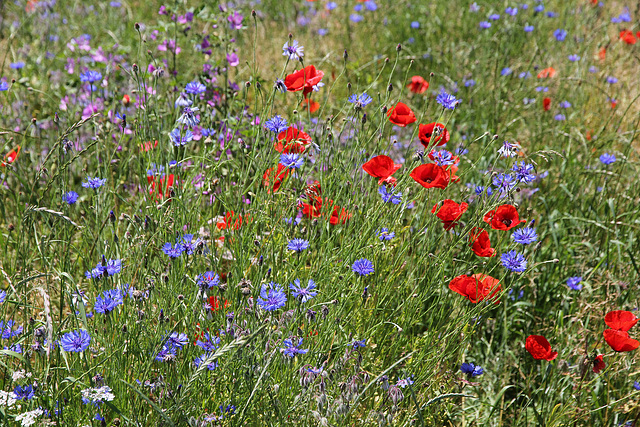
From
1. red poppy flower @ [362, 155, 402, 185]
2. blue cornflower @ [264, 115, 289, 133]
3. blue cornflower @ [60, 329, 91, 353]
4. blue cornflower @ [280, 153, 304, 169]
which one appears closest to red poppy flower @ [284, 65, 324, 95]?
blue cornflower @ [264, 115, 289, 133]

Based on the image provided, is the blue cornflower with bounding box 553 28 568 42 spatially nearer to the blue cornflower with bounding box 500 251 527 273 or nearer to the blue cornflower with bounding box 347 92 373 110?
the blue cornflower with bounding box 347 92 373 110

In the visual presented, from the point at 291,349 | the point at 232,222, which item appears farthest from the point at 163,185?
the point at 291,349

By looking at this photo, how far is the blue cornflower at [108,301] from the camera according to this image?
150cm

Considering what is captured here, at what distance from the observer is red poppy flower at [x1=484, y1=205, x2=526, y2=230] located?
1863 millimetres

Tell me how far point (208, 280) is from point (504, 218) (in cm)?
100

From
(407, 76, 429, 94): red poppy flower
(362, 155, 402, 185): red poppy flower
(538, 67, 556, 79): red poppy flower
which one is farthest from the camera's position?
(538, 67, 556, 79): red poppy flower

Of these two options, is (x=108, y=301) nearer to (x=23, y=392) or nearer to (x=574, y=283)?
A: (x=23, y=392)

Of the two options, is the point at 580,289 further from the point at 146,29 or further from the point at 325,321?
the point at 146,29

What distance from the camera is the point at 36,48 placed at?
4383mm

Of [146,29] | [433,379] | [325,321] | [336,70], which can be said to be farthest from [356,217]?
[146,29]

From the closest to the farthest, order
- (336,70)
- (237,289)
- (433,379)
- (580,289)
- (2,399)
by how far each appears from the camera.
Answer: (2,399) < (237,289) < (433,379) < (580,289) < (336,70)

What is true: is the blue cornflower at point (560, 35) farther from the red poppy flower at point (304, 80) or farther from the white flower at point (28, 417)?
the white flower at point (28, 417)

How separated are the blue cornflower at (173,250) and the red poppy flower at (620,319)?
1.38 metres

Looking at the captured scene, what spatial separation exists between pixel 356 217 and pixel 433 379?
2.05 ft
